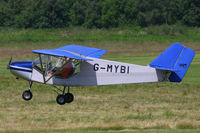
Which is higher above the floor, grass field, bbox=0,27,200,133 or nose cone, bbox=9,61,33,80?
nose cone, bbox=9,61,33,80

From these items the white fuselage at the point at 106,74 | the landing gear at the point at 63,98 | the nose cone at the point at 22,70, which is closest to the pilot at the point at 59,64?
the white fuselage at the point at 106,74

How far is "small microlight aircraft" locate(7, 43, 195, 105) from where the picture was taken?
690 inches

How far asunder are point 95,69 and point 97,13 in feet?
150

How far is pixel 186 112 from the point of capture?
1900 centimetres

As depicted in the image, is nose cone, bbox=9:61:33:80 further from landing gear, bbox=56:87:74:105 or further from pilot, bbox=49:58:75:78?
landing gear, bbox=56:87:74:105

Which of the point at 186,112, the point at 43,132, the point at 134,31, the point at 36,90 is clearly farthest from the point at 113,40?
the point at 43,132

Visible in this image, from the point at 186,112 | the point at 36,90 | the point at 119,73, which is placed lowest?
the point at 36,90

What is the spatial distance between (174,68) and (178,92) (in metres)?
6.83

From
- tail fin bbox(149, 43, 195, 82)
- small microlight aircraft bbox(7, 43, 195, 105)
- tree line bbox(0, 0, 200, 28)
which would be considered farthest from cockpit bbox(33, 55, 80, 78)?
tree line bbox(0, 0, 200, 28)

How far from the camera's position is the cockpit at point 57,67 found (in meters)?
17.5

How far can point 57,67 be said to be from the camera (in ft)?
57.5

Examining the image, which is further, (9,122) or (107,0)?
(107,0)

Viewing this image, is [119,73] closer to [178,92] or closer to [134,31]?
[178,92]

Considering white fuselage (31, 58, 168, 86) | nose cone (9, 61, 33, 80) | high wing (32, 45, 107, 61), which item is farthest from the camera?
white fuselage (31, 58, 168, 86)
